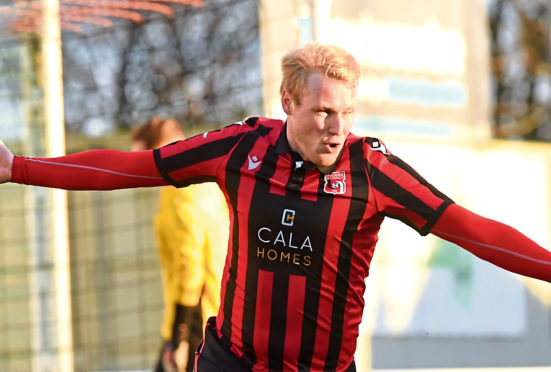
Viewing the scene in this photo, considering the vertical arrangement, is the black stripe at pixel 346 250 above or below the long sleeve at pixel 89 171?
below

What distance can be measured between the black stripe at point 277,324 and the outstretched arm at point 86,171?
1.81ft

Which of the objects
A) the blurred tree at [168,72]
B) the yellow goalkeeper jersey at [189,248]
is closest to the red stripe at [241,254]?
the yellow goalkeeper jersey at [189,248]

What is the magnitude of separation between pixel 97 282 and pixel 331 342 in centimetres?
709

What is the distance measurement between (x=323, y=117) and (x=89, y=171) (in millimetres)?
819

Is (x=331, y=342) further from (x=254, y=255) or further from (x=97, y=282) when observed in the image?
(x=97, y=282)

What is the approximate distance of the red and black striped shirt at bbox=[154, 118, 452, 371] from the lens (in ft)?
9.52

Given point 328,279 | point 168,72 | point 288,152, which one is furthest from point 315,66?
point 168,72

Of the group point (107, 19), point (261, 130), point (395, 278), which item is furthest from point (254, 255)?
point (395, 278)

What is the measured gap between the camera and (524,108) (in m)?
13.6

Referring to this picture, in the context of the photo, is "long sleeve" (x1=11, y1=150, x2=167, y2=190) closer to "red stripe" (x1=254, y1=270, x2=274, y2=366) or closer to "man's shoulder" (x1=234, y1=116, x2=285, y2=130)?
"man's shoulder" (x1=234, y1=116, x2=285, y2=130)

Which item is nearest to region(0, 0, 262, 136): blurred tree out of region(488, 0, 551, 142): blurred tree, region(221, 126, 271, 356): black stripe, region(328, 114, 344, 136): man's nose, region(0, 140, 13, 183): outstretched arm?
region(488, 0, 551, 142): blurred tree

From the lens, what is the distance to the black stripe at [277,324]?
2.95 meters

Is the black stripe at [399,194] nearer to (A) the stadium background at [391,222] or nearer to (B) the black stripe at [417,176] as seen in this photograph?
(B) the black stripe at [417,176]

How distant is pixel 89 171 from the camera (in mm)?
3002
